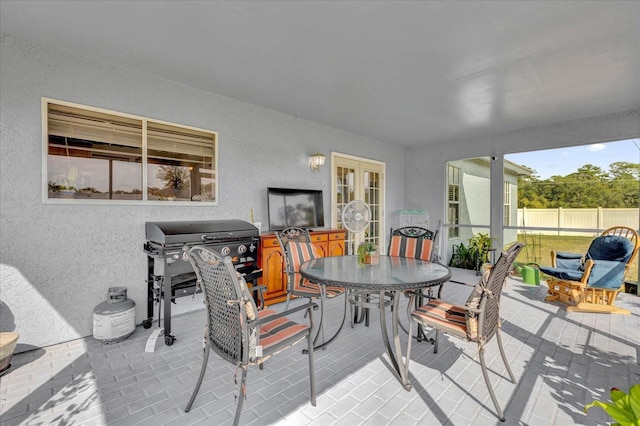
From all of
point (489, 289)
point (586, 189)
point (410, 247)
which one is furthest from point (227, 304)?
point (586, 189)

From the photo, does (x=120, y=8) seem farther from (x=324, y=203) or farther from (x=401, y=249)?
(x=324, y=203)

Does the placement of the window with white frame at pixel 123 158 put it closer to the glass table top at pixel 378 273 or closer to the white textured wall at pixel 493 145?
the glass table top at pixel 378 273

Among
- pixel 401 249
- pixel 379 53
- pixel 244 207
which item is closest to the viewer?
pixel 379 53

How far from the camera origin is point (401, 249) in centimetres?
366

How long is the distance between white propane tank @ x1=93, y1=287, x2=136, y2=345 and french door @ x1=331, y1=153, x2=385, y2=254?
11.5ft

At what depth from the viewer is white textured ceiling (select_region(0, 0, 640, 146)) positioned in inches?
89.4

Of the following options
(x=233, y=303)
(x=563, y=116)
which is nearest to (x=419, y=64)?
(x=233, y=303)

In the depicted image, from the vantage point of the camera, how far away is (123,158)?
3.28 m

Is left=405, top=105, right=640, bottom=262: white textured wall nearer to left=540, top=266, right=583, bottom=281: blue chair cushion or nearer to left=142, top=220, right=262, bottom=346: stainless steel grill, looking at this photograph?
left=540, top=266, right=583, bottom=281: blue chair cushion

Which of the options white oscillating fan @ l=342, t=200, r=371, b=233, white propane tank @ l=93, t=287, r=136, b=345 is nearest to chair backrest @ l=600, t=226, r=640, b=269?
white oscillating fan @ l=342, t=200, r=371, b=233

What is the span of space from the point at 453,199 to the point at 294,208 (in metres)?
4.22

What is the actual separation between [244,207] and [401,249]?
2.24 m

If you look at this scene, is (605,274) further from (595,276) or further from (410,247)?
(410,247)

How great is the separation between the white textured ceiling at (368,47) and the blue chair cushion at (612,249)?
1964mm
